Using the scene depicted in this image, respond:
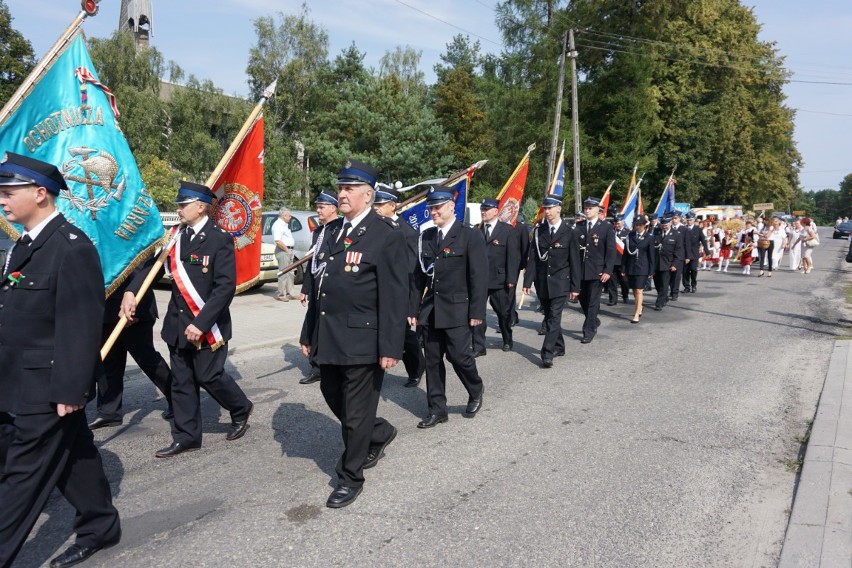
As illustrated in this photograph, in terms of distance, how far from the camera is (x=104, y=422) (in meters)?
5.48

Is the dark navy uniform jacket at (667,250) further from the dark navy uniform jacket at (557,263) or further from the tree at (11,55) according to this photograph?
the tree at (11,55)

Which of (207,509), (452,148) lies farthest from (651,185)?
(207,509)

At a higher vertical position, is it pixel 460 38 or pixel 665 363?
pixel 460 38

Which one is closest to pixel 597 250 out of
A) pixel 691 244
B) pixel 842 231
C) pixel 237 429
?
pixel 237 429

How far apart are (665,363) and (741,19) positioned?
4568 centimetres

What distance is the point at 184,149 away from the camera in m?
32.6

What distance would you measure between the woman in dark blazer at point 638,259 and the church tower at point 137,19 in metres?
34.6

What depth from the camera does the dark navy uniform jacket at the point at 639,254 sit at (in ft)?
37.4

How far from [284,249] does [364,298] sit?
8.78 meters

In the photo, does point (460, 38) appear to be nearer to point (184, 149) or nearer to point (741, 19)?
point (741, 19)

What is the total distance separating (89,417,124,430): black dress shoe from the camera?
5.44 m

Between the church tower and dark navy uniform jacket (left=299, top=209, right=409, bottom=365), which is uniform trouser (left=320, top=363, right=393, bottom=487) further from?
the church tower

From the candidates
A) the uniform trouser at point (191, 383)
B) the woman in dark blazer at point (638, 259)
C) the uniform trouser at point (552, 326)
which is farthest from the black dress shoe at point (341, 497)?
the woman in dark blazer at point (638, 259)

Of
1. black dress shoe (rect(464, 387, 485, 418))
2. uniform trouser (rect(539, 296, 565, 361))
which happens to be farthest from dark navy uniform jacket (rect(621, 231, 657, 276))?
black dress shoe (rect(464, 387, 485, 418))
